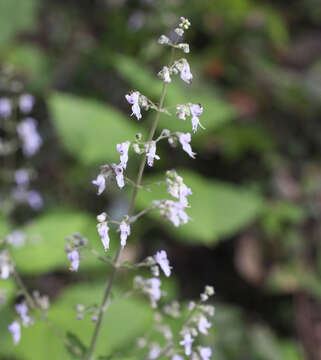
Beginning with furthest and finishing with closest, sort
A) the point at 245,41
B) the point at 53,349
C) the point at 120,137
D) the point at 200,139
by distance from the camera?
the point at 245,41, the point at 200,139, the point at 120,137, the point at 53,349

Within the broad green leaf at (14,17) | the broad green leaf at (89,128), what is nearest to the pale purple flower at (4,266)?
the broad green leaf at (89,128)

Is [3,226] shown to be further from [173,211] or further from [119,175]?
[119,175]

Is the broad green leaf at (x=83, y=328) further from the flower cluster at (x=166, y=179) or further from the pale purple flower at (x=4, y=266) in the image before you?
the flower cluster at (x=166, y=179)

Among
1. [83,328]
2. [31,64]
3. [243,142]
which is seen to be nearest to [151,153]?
[83,328]

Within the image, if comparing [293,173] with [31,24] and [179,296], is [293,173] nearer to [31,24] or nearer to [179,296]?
[179,296]

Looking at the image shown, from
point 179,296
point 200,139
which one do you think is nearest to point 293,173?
point 200,139

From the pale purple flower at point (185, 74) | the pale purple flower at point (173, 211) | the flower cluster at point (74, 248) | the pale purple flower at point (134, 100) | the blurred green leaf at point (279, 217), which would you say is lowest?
the blurred green leaf at point (279, 217)

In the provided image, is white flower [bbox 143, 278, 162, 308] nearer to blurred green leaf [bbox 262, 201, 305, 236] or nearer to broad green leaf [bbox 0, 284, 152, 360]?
broad green leaf [bbox 0, 284, 152, 360]
